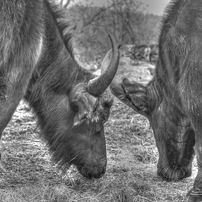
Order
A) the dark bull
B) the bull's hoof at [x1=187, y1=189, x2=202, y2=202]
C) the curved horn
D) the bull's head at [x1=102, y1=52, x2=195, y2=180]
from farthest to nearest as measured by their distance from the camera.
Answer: the bull's head at [x1=102, y1=52, x2=195, y2=180] → the dark bull → the curved horn → the bull's hoof at [x1=187, y1=189, x2=202, y2=202]

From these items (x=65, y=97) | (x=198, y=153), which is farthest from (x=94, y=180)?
(x=198, y=153)

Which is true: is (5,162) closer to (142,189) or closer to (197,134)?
(142,189)

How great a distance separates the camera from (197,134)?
4305 mm

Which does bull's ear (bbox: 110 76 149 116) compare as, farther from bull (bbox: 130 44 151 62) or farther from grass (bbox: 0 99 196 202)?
bull (bbox: 130 44 151 62)

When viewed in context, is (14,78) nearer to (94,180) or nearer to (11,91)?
(11,91)

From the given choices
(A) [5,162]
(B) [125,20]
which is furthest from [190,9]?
(B) [125,20]

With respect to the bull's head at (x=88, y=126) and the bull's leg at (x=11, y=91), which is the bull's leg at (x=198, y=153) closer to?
the bull's head at (x=88, y=126)

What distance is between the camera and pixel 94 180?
514cm

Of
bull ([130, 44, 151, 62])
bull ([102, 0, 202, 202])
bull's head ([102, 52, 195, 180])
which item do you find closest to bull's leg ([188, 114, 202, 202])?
bull ([102, 0, 202, 202])

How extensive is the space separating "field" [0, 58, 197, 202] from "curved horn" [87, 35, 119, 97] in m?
0.98

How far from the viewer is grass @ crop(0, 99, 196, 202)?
4.52 m

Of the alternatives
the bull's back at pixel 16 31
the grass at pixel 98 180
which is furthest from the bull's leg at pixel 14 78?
the grass at pixel 98 180

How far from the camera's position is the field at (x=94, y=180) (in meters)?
4.52

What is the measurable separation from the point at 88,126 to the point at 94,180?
0.68 m
